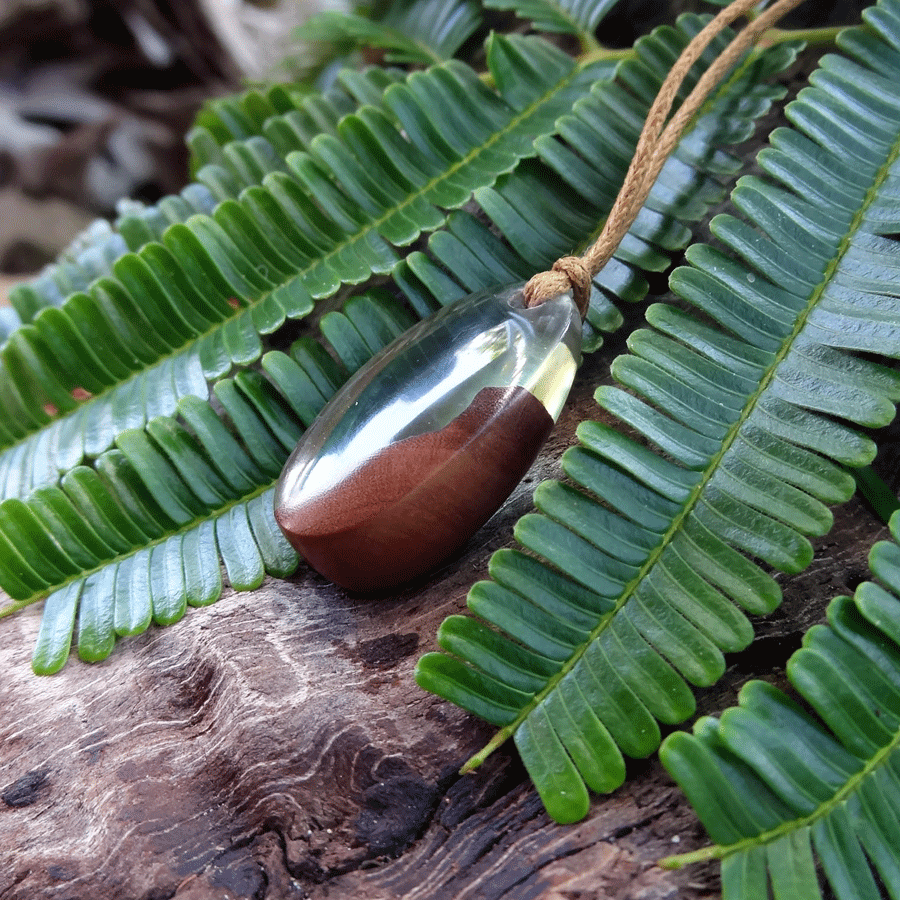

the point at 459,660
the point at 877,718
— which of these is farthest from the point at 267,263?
the point at 877,718

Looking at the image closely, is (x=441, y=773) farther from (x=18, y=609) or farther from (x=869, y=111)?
(x=869, y=111)

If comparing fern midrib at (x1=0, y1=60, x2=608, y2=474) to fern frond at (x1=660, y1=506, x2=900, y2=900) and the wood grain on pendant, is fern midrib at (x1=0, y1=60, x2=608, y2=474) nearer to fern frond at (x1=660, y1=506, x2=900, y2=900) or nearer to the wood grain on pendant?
the wood grain on pendant

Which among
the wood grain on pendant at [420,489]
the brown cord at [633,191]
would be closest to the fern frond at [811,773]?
the wood grain on pendant at [420,489]

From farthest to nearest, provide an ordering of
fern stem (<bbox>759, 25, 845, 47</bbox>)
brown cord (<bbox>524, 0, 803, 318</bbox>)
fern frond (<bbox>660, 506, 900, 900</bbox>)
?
fern stem (<bbox>759, 25, 845, 47</bbox>) < brown cord (<bbox>524, 0, 803, 318</bbox>) < fern frond (<bbox>660, 506, 900, 900</bbox>)

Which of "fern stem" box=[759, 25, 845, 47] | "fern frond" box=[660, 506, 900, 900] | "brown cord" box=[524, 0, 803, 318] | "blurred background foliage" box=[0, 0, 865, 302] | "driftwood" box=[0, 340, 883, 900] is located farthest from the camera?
"blurred background foliage" box=[0, 0, 865, 302]

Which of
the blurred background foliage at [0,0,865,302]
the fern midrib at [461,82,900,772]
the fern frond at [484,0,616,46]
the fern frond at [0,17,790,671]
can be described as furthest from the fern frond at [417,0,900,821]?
the blurred background foliage at [0,0,865,302]

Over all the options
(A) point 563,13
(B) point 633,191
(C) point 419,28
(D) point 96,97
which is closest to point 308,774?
(B) point 633,191

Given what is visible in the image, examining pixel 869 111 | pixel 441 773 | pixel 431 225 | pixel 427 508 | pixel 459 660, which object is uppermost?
pixel 869 111
